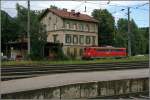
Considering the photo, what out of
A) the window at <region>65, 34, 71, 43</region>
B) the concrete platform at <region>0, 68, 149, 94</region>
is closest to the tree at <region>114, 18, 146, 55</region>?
the window at <region>65, 34, 71, 43</region>

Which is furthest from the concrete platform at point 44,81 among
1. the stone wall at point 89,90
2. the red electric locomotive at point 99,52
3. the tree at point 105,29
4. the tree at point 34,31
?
the tree at point 105,29

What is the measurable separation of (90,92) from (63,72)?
7986 millimetres

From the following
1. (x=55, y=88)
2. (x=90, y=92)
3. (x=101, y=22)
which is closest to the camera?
(x=55, y=88)

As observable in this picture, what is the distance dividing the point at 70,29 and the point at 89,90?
52.0 metres

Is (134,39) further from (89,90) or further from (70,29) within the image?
(89,90)

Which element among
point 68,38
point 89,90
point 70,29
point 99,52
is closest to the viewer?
point 89,90

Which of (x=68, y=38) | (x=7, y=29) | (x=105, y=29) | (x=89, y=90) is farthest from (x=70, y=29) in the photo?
(x=89, y=90)

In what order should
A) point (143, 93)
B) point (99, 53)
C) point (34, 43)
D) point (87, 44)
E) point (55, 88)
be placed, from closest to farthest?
1. point (55, 88)
2. point (143, 93)
3. point (34, 43)
4. point (99, 53)
5. point (87, 44)

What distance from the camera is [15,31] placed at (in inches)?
2323

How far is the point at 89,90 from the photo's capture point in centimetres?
1429

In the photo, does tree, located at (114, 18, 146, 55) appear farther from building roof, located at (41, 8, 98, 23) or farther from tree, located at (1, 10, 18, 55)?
tree, located at (1, 10, 18, 55)

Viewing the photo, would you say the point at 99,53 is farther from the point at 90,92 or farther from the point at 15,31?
the point at 90,92

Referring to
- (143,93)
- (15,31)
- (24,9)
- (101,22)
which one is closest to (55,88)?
(143,93)

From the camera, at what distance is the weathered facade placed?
2537 inches
